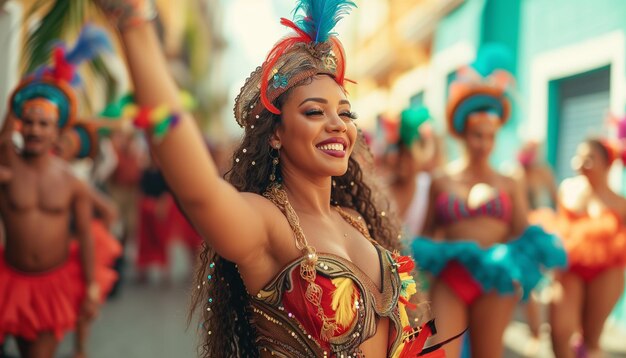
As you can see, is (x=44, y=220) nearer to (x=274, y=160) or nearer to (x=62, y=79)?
(x=62, y=79)

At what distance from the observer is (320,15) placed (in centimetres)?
261

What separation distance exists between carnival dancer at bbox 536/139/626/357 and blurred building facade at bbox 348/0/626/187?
0.55 metres

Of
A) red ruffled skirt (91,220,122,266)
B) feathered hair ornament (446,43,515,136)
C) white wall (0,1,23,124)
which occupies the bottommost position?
red ruffled skirt (91,220,122,266)

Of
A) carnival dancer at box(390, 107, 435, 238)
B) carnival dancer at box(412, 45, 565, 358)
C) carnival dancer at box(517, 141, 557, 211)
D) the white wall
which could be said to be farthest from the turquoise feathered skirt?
the white wall

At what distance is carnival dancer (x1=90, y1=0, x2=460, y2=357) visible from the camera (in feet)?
7.77

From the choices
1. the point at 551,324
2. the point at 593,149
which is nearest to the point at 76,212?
the point at 551,324

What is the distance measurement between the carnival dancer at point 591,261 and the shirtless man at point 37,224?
11.8 ft

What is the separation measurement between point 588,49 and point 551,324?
15.2ft

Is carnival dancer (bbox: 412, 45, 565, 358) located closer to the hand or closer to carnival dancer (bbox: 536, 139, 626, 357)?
carnival dancer (bbox: 536, 139, 626, 357)

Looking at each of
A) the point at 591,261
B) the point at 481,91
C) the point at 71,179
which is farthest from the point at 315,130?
the point at 591,261

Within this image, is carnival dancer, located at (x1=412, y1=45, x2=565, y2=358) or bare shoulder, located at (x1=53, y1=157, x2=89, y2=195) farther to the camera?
bare shoulder, located at (x1=53, y1=157, x2=89, y2=195)

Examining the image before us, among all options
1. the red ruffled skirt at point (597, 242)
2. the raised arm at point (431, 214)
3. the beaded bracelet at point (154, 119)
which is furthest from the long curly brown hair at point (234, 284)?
the red ruffled skirt at point (597, 242)

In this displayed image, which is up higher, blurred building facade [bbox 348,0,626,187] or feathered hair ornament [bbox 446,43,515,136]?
blurred building facade [bbox 348,0,626,187]

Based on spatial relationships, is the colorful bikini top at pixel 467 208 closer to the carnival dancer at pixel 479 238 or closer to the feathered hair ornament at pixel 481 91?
the carnival dancer at pixel 479 238
